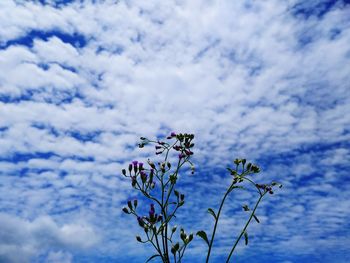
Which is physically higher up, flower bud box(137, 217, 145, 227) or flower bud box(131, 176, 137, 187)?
flower bud box(131, 176, 137, 187)

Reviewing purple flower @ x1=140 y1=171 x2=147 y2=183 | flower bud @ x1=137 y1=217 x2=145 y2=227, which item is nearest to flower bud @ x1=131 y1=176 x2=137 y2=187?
purple flower @ x1=140 y1=171 x2=147 y2=183

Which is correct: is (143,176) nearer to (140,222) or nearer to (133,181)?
(133,181)

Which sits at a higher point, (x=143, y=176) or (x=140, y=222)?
(x=143, y=176)

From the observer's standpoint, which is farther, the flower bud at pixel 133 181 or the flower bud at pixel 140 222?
the flower bud at pixel 133 181

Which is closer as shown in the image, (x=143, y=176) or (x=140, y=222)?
(x=140, y=222)

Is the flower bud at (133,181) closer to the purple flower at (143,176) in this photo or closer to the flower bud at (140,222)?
the purple flower at (143,176)

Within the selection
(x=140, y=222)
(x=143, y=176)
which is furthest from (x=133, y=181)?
(x=140, y=222)

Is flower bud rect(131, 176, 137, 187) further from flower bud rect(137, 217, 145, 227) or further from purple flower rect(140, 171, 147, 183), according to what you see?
flower bud rect(137, 217, 145, 227)

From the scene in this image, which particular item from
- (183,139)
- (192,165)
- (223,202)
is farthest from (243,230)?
(183,139)

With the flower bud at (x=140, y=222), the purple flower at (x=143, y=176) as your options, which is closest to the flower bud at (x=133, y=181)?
the purple flower at (x=143, y=176)

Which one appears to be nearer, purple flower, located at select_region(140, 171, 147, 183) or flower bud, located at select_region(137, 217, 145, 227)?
flower bud, located at select_region(137, 217, 145, 227)

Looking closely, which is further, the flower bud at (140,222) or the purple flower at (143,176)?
the purple flower at (143,176)

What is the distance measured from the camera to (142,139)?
740 centimetres

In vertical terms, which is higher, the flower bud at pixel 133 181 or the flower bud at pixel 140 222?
the flower bud at pixel 133 181
